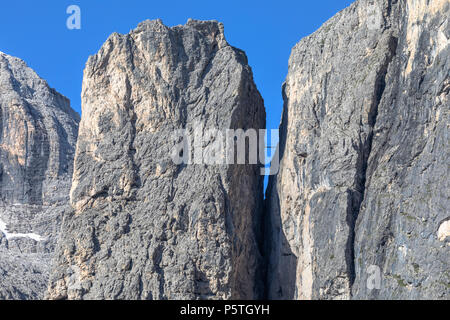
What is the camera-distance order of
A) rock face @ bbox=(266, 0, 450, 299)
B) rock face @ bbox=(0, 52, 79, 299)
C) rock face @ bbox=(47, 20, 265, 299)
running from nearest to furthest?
rock face @ bbox=(266, 0, 450, 299), rock face @ bbox=(47, 20, 265, 299), rock face @ bbox=(0, 52, 79, 299)

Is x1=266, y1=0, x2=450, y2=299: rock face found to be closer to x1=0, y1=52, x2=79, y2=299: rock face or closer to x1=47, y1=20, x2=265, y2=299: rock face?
x1=47, y1=20, x2=265, y2=299: rock face

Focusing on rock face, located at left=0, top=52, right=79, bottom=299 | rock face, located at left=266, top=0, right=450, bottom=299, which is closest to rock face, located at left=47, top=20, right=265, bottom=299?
rock face, located at left=266, top=0, right=450, bottom=299

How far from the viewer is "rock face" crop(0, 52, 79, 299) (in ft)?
291

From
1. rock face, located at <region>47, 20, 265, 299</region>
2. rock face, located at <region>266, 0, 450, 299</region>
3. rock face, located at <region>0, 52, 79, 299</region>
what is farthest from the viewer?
rock face, located at <region>0, 52, 79, 299</region>

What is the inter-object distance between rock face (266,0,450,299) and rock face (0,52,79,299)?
28.3 meters

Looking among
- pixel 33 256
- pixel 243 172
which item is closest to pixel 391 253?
pixel 243 172

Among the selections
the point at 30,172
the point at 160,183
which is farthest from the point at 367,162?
the point at 30,172

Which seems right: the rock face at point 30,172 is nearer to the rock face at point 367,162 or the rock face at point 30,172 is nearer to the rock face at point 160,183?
the rock face at point 160,183

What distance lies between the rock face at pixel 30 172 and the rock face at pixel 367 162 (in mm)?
28254

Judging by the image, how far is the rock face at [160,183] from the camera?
60.3m

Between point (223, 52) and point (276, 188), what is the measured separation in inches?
419
